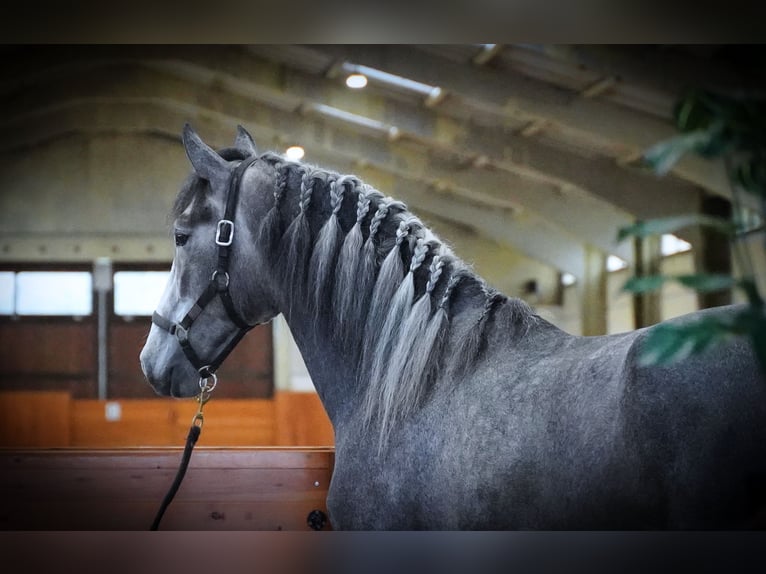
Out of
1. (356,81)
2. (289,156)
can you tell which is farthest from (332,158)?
(289,156)

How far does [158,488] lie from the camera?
237cm

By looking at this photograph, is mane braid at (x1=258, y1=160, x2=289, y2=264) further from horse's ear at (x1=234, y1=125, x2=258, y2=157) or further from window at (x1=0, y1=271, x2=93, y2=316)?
window at (x1=0, y1=271, x2=93, y2=316)

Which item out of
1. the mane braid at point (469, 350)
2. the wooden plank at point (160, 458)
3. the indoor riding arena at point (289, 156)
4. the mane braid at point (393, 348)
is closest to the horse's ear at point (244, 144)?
the indoor riding arena at point (289, 156)

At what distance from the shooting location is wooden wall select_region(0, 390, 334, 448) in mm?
2779

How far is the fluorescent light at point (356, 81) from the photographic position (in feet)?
9.57

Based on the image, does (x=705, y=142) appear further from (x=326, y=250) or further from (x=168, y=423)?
(x=168, y=423)

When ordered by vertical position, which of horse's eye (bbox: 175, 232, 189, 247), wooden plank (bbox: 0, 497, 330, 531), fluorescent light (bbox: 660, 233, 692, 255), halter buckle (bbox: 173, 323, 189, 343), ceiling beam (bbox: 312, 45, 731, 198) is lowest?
wooden plank (bbox: 0, 497, 330, 531)

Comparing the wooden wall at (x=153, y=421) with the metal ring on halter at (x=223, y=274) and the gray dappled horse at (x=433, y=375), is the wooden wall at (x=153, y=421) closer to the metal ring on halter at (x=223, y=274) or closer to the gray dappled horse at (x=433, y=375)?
the gray dappled horse at (x=433, y=375)

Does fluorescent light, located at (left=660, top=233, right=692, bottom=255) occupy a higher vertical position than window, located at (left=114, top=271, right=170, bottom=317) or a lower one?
higher

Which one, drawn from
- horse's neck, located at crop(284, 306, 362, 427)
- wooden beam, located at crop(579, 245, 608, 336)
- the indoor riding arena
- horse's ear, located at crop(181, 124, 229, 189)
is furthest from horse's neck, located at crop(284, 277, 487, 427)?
wooden beam, located at crop(579, 245, 608, 336)

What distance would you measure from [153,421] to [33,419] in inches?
16.9

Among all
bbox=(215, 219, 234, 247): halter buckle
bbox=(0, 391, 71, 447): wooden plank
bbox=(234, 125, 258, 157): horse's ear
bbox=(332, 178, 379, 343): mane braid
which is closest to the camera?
bbox=(332, 178, 379, 343): mane braid

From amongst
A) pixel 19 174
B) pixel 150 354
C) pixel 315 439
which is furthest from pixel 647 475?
pixel 19 174

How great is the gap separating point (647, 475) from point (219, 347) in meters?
1.05
